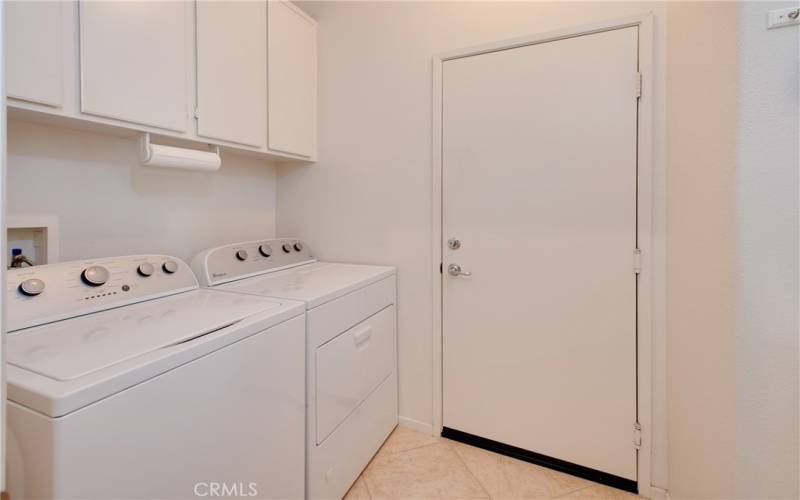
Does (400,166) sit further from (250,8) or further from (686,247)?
(686,247)

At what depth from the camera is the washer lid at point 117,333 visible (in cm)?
79

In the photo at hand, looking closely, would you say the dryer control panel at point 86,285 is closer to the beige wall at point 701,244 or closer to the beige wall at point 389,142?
the beige wall at point 389,142

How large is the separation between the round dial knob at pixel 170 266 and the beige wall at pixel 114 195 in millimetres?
258

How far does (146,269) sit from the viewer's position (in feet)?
4.55

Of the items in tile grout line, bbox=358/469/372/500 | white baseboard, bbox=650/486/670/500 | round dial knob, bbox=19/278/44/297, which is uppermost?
Answer: round dial knob, bbox=19/278/44/297

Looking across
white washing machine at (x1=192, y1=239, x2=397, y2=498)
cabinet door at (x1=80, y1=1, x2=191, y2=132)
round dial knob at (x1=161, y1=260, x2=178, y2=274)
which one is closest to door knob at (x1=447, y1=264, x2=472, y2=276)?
white washing machine at (x1=192, y1=239, x2=397, y2=498)

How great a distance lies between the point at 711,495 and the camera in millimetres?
1256

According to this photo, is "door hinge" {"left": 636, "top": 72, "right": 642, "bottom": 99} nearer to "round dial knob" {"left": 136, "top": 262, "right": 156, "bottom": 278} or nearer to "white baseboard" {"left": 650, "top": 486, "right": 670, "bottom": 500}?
"white baseboard" {"left": 650, "top": 486, "right": 670, "bottom": 500}

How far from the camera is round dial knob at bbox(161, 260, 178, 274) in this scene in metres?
1.46

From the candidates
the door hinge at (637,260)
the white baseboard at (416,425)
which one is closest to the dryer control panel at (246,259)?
the white baseboard at (416,425)

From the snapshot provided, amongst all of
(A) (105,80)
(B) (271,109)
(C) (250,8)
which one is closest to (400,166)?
(B) (271,109)

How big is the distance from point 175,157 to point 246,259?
56cm

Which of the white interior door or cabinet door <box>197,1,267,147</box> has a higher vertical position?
cabinet door <box>197,1,267,147</box>

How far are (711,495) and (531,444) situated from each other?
0.70 metres
